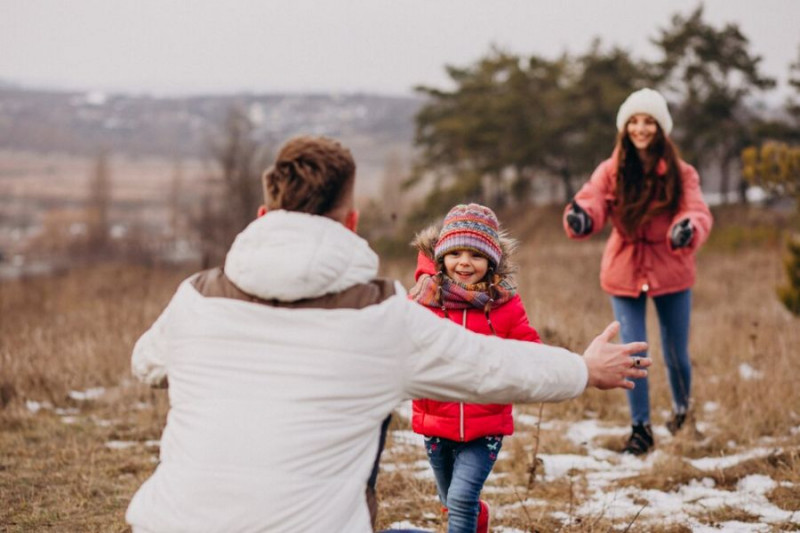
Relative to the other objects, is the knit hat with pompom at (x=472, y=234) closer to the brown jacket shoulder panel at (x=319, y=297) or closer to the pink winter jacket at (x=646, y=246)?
the brown jacket shoulder panel at (x=319, y=297)

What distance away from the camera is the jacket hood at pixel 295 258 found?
1.91m

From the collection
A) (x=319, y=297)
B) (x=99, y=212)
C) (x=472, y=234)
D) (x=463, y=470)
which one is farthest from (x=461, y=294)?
(x=99, y=212)

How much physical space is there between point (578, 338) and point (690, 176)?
2233 mm

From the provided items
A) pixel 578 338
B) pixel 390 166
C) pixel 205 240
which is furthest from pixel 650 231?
pixel 390 166

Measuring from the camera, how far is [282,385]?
1.93 m

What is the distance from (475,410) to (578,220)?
209 cm

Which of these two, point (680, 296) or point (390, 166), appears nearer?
point (680, 296)

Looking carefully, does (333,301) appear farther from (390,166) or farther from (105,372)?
(390,166)

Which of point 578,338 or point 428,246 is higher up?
point 428,246

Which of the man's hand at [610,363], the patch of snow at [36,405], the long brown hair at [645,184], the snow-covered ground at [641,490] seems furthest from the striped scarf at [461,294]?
the patch of snow at [36,405]

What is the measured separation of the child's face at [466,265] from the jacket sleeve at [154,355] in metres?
1.39

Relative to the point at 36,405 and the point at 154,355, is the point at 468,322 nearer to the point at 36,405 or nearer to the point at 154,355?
the point at 154,355

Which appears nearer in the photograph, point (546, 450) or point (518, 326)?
point (518, 326)

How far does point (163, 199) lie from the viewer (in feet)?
540
